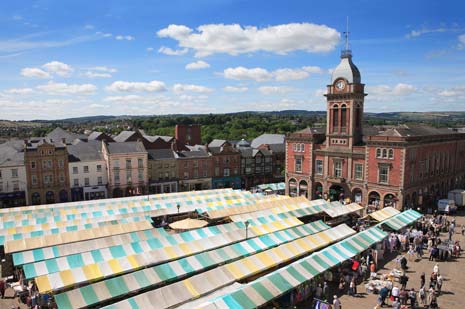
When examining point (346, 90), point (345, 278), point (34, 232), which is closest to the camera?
point (345, 278)

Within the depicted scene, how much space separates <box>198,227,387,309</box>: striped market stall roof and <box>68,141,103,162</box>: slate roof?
125 ft

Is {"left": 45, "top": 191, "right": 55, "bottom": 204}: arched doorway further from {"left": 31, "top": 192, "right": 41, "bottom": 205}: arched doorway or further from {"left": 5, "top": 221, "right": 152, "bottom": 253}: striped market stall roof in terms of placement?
{"left": 5, "top": 221, "right": 152, "bottom": 253}: striped market stall roof

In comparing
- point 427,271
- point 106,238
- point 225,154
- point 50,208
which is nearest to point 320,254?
point 427,271

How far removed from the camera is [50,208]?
114 feet

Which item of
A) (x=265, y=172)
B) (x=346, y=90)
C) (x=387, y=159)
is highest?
(x=346, y=90)

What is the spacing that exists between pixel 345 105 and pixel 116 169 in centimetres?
3161

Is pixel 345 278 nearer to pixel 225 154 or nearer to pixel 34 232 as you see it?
pixel 34 232

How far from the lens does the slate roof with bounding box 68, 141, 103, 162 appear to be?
49.6 metres

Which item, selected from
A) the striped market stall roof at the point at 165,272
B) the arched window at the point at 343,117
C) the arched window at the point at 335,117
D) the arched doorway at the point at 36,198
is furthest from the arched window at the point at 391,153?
the arched doorway at the point at 36,198

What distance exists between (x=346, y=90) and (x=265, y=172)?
2402 centimetres

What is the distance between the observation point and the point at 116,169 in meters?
50.8

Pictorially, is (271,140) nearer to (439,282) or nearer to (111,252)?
(439,282)

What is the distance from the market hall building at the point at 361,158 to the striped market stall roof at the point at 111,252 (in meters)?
22.9

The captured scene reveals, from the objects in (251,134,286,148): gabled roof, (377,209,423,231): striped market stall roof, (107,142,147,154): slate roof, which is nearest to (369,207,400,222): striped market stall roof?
(377,209,423,231): striped market stall roof
